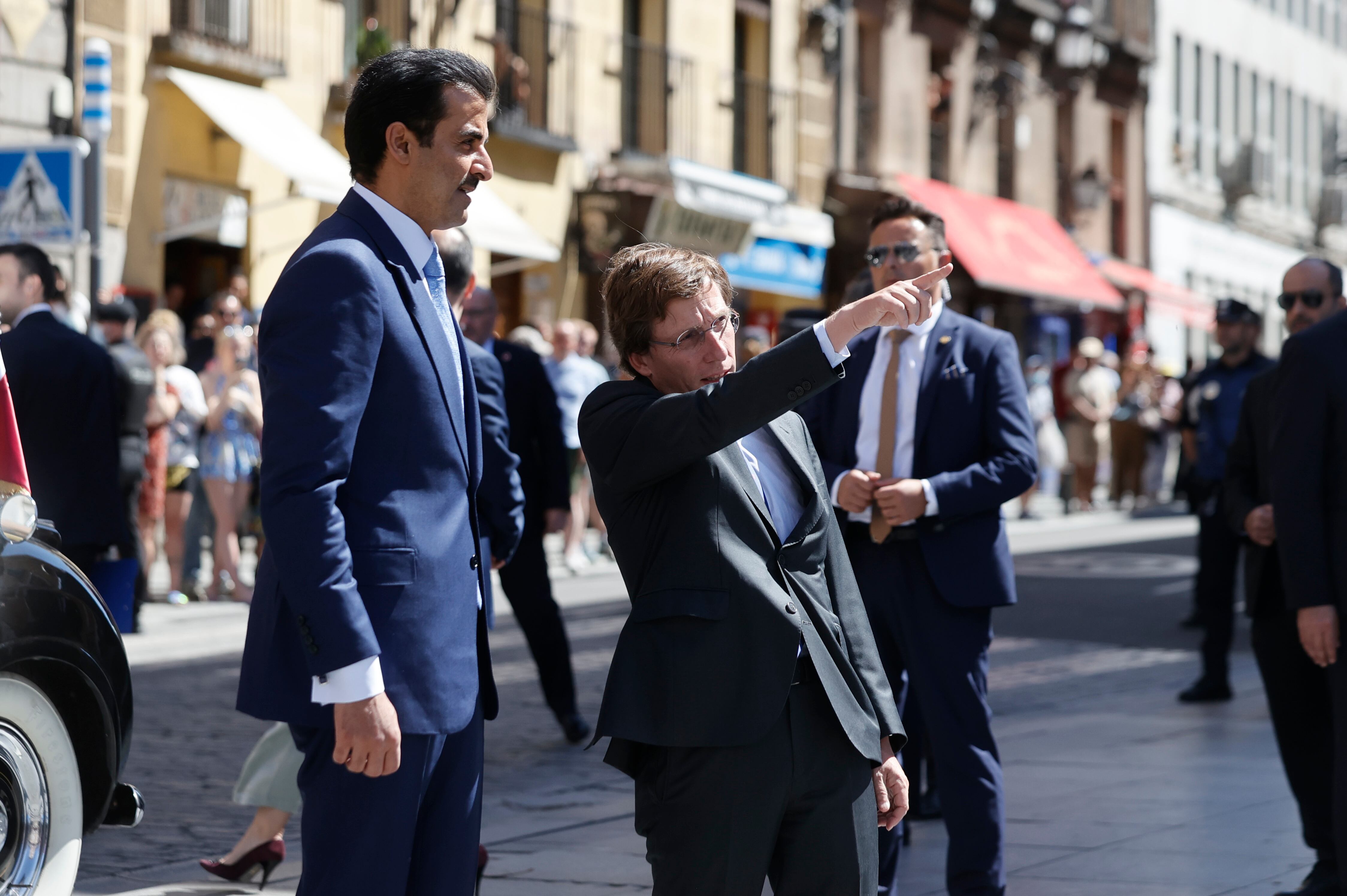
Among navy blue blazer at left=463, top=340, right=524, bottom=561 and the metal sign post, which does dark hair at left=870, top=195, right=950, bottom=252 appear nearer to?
navy blue blazer at left=463, top=340, right=524, bottom=561

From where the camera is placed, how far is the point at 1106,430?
25094mm

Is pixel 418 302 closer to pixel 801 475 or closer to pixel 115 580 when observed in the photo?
pixel 801 475

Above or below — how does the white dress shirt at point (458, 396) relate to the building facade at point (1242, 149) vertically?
below

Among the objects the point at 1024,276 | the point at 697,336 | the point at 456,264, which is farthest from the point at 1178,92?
the point at 697,336

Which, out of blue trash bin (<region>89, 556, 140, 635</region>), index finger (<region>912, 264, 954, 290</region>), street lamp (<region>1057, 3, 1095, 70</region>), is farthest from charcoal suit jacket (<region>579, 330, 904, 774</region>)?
street lamp (<region>1057, 3, 1095, 70</region>)

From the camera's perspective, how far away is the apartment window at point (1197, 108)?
132ft

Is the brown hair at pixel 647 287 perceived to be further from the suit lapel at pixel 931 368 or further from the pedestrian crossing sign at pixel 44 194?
the pedestrian crossing sign at pixel 44 194

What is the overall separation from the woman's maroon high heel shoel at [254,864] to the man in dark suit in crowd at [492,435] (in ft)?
3.49

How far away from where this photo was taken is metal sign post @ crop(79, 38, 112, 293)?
13312mm

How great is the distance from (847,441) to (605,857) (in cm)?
158

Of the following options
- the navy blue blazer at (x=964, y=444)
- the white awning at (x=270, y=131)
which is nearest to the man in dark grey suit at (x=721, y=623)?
the navy blue blazer at (x=964, y=444)

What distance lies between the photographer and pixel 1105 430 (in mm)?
24875

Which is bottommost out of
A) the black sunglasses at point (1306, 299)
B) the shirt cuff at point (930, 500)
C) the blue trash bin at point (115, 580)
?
the blue trash bin at point (115, 580)

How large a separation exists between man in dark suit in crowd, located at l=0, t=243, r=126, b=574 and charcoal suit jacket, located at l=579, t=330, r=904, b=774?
4.50 metres
